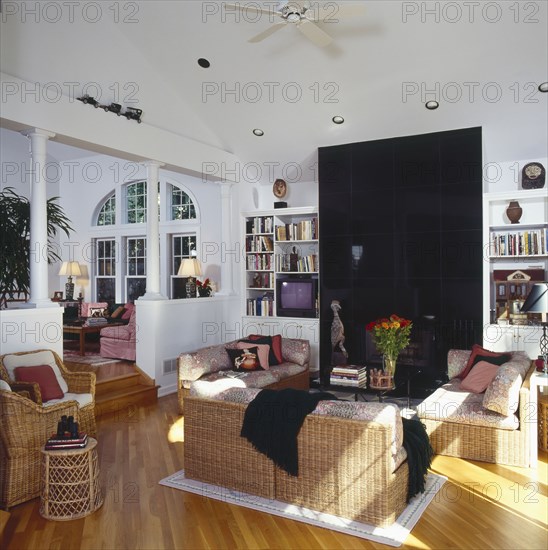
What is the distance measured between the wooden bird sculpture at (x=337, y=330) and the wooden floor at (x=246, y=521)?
317cm

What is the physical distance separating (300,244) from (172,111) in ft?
9.17

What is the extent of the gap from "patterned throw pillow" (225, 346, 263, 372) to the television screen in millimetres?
1720

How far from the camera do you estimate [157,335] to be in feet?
23.0

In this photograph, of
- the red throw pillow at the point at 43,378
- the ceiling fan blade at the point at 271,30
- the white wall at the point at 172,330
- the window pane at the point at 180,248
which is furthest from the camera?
the window pane at the point at 180,248

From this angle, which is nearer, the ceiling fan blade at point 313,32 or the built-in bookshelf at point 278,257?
the ceiling fan blade at point 313,32

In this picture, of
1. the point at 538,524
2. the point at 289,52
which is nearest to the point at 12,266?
the point at 289,52

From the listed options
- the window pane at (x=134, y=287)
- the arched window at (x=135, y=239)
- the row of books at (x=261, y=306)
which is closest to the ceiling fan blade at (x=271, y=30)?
the row of books at (x=261, y=306)

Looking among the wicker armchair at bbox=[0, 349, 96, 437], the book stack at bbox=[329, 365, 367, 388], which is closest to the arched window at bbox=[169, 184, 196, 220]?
the book stack at bbox=[329, 365, 367, 388]

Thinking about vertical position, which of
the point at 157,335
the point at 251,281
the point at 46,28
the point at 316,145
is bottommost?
the point at 157,335

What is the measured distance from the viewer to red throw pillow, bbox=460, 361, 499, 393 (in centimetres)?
516

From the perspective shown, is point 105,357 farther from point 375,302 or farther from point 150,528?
point 150,528

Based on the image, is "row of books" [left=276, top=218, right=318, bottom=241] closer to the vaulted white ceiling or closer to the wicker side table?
the vaulted white ceiling

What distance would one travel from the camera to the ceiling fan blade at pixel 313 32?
4754 mm

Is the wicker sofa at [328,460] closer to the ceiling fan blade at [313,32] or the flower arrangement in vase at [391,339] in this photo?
the flower arrangement in vase at [391,339]
